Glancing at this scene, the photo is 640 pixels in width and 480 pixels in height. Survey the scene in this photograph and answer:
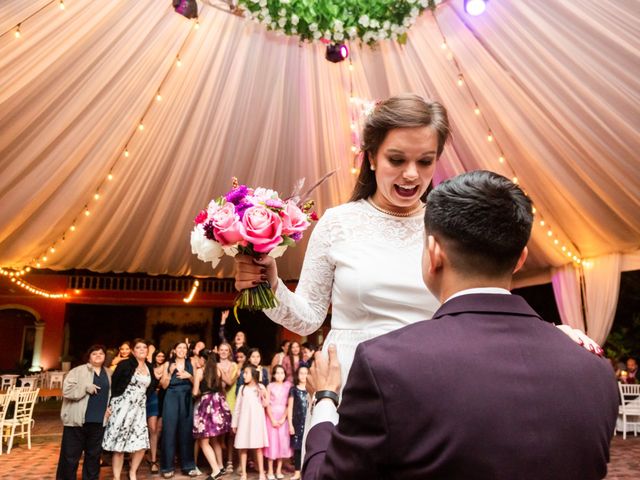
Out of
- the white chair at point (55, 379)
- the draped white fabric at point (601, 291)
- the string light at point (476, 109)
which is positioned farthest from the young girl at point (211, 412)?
the white chair at point (55, 379)

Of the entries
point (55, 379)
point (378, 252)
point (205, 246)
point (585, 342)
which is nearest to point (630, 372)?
→ point (585, 342)

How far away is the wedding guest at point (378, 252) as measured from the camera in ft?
4.87

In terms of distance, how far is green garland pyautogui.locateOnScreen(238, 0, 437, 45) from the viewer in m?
4.11

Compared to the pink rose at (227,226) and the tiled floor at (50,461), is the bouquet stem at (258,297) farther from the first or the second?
the tiled floor at (50,461)

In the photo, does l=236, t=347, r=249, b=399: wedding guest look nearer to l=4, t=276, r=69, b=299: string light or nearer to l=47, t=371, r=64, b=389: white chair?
l=4, t=276, r=69, b=299: string light

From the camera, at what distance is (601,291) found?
8.10m

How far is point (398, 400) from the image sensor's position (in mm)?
857

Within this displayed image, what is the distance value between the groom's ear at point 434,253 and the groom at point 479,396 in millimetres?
54

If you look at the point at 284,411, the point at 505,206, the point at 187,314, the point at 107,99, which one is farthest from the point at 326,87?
the point at 187,314

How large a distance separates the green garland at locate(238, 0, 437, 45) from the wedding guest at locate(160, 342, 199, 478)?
4.47 metres

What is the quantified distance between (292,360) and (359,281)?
22.0 ft

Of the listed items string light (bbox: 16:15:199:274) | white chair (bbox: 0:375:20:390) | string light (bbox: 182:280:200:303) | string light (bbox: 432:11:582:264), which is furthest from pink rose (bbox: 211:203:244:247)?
string light (bbox: 182:280:200:303)

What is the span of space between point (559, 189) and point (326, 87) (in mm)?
3037

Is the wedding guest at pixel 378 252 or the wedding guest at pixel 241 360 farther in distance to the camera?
the wedding guest at pixel 241 360
